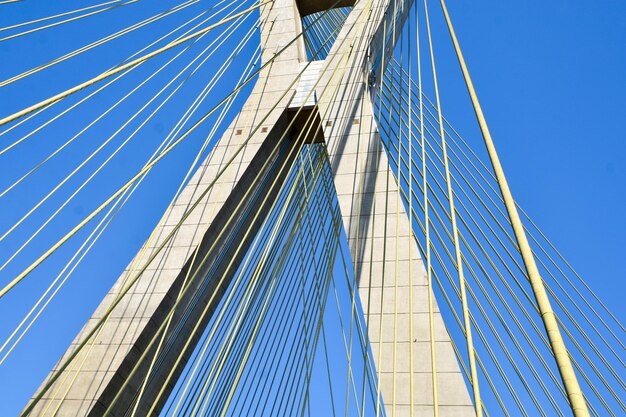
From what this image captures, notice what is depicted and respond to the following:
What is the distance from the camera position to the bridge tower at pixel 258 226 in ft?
24.7

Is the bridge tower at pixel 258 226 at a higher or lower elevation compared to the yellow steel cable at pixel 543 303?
lower

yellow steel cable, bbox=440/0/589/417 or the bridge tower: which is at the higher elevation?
yellow steel cable, bbox=440/0/589/417

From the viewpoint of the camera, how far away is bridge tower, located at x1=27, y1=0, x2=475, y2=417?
24.7ft

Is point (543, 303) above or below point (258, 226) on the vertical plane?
above

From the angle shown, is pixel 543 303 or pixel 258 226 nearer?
pixel 543 303

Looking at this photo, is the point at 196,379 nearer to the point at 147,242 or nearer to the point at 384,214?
the point at 147,242

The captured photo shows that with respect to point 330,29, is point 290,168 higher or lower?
lower

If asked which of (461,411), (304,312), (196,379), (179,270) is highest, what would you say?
(179,270)

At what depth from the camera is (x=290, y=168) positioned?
36.0ft

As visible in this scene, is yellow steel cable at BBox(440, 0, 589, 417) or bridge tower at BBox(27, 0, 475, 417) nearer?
yellow steel cable at BBox(440, 0, 589, 417)

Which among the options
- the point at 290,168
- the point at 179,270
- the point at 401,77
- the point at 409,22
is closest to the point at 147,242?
the point at 179,270

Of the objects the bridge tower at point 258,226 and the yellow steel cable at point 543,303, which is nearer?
the yellow steel cable at point 543,303

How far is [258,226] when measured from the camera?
10461 millimetres

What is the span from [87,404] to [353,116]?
5217 mm
